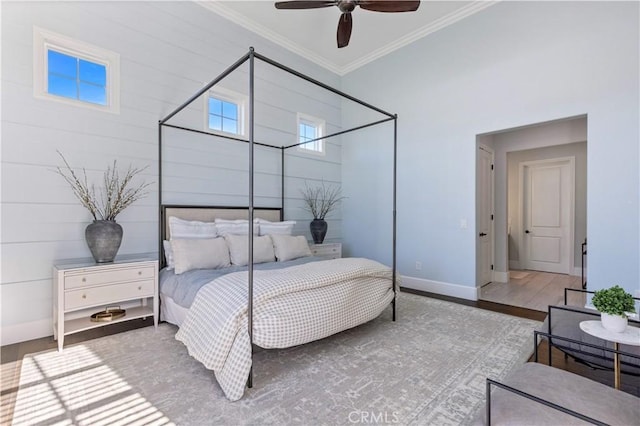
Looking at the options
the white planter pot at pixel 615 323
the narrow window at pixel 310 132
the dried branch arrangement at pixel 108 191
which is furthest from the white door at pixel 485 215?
the dried branch arrangement at pixel 108 191

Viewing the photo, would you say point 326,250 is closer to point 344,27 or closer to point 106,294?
point 106,294

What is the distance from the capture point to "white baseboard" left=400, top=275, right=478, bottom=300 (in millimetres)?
4027

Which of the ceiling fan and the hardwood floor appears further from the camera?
the hardwood floor

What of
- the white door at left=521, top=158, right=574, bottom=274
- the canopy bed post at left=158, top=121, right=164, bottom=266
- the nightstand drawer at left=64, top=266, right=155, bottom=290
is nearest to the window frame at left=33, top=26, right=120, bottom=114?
the canopy bed post at left=158, top=121, right=164, bottom=266

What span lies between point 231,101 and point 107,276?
8.88 feet

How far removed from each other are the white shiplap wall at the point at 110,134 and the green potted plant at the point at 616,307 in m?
3.75

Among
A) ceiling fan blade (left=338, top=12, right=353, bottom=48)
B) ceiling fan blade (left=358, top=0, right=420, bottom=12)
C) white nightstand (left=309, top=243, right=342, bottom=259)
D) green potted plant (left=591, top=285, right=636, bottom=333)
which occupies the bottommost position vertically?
white nightstand (left=309, top=243, right=342, bottom=259)

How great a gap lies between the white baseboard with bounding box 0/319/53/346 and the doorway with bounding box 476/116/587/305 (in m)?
4.83

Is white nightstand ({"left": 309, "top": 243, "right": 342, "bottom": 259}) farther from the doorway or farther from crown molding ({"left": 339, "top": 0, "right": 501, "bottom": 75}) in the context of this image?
crown molding ({"left": 339, "top": 0, "right": 501, "bottom": 75})

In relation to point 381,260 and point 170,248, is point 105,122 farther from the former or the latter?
point 381,260

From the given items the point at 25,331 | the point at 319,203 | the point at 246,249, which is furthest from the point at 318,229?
the point at 25,331

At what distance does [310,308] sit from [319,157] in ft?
11.6

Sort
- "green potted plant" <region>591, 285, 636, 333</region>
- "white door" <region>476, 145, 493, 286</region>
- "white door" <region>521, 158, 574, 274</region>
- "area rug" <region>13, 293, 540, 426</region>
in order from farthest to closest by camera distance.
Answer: "white door" <region>521, 158, 574, 274</region>, "white door" <region>476, 145, 493, 286</region>, "area rug" <region>13, 293, 540, 426</region>, "green potted plant" <region>591, 285, 636, 333</region>

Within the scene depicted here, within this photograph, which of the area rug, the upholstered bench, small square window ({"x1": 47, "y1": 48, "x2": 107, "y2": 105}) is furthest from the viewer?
small square window ({"x1": 47, "y1": 48, "x2": 107, "y2": 105})
